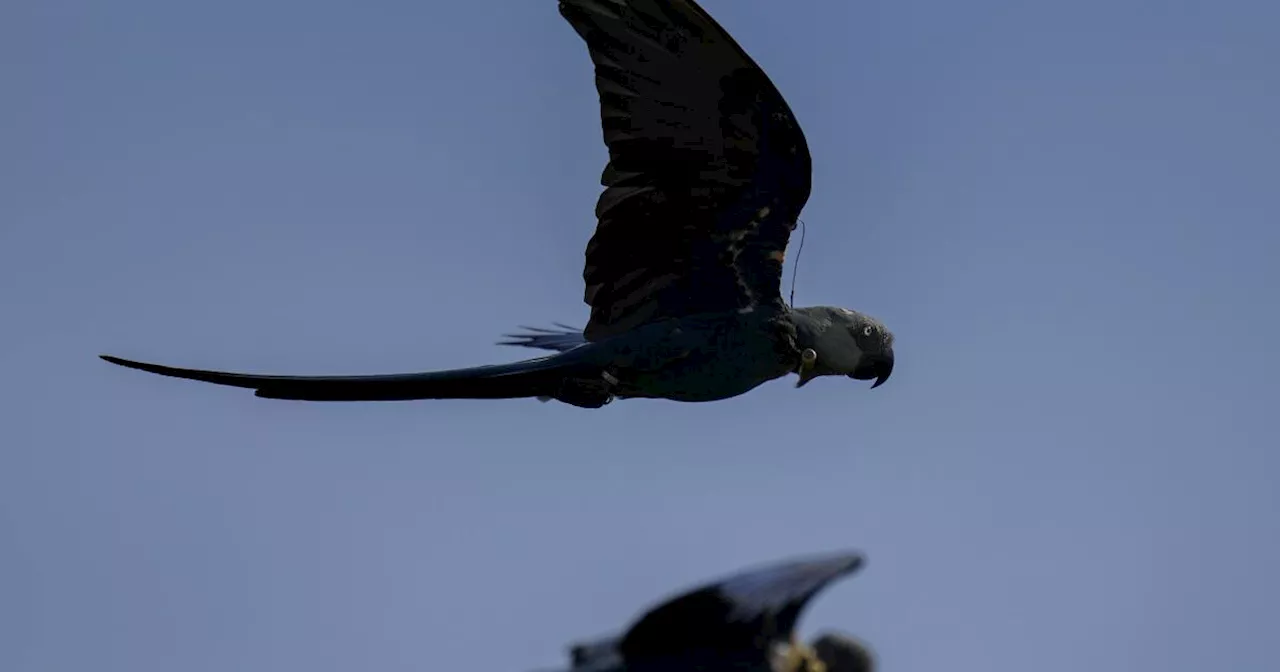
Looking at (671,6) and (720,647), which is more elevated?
(671,6)

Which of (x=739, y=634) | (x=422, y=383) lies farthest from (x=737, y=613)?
(x=422, y=383)

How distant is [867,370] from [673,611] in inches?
189

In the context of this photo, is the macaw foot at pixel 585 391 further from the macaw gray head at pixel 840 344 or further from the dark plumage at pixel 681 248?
the macaw gray head at pixel 840 344

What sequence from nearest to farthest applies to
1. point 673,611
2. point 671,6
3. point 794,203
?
point 673,611
point 671,6
point 794,203

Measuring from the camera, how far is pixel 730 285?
35.8ft

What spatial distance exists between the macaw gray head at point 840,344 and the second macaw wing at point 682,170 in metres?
0.29

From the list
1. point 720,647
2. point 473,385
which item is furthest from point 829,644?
point 473,385

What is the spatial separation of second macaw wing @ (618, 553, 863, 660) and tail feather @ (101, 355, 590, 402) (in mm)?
3734

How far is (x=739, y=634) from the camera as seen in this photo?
6.71m

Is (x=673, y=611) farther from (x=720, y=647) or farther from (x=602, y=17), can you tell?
(x=602, y=17)

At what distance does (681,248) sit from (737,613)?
453cm

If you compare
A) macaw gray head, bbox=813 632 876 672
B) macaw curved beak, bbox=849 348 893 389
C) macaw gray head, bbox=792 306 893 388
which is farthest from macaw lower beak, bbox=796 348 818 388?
macaw gray head, bbox=813 632 876 672

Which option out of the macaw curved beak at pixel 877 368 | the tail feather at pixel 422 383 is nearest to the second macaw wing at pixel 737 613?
the tail feather at pixel 422 383

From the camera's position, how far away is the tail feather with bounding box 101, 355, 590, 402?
32.5ft
